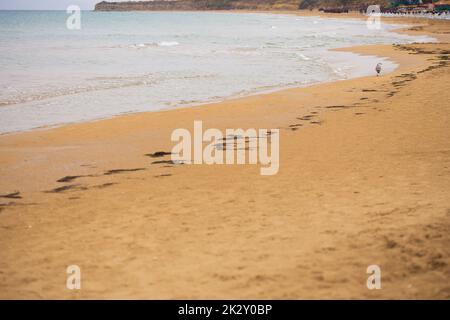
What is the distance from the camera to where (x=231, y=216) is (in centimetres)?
550

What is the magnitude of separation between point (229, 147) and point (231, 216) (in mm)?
3535

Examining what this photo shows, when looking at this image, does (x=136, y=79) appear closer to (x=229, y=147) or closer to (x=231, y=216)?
(x=229, y=147)

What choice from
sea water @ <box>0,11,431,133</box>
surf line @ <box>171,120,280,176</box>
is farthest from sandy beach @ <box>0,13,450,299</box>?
sea water @ <box>0,11,431,133</box>

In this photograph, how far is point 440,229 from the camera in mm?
4727

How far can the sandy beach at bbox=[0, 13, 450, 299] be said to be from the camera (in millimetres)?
4004

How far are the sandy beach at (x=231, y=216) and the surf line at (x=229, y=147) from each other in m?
0.26

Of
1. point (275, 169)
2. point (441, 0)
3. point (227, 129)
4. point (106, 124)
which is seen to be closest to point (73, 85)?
point (106, 124)

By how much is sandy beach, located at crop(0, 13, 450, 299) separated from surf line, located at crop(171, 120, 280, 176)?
26 centimetres

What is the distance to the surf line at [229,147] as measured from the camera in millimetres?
7968

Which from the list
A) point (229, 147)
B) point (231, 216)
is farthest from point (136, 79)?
point (231, 216)

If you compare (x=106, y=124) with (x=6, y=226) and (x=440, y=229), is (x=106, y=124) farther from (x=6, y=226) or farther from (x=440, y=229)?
(x=440, y=229)

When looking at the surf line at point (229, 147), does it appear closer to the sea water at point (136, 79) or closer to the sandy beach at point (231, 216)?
the sandy beach at point (231, 216)

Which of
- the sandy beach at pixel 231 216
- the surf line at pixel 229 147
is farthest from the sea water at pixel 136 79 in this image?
the surf line at pixel 229 147

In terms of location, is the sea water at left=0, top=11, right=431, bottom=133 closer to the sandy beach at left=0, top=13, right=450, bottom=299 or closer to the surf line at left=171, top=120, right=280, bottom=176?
the sandy beach at left=0, top=13, right=450, bottom=299
